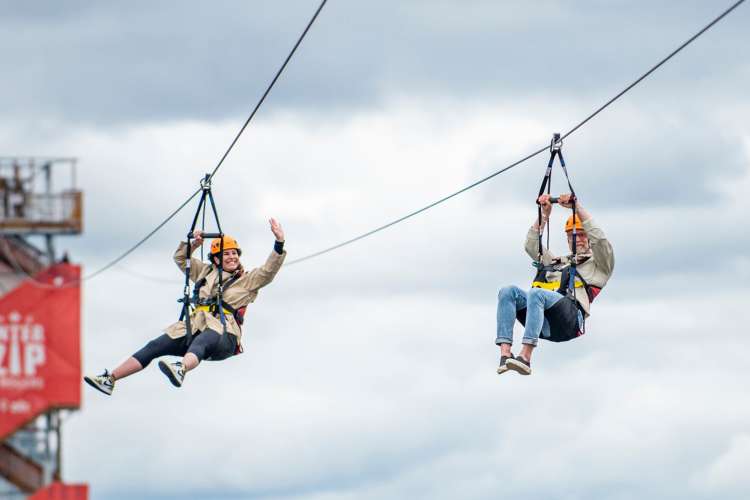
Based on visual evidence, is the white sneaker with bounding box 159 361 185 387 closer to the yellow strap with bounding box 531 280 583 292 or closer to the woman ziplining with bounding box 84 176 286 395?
the woman ziplining with bounding box 84 176 286 395

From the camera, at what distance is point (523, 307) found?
3133cm

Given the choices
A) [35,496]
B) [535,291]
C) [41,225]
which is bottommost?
[35,496]

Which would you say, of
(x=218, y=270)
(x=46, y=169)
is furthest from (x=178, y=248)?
(x=46, y=169)

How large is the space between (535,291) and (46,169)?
844 cm

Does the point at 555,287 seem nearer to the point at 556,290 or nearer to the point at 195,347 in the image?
the point at 556,290

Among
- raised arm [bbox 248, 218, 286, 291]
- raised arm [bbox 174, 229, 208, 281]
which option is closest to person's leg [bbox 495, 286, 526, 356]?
raised arm [bbox 248, 218, 286, 291]

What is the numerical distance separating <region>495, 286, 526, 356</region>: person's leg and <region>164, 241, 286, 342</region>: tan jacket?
4.84 metres

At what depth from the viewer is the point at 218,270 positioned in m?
34.6

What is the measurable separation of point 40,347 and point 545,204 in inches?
341

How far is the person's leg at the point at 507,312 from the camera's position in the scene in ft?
101

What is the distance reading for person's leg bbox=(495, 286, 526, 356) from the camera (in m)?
30.9

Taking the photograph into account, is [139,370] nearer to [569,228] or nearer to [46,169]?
[46,169]

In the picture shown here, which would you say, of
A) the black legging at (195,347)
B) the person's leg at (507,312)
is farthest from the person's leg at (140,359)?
the person's leg at (507,312)

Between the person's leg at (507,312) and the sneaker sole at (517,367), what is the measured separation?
30 centimetres
